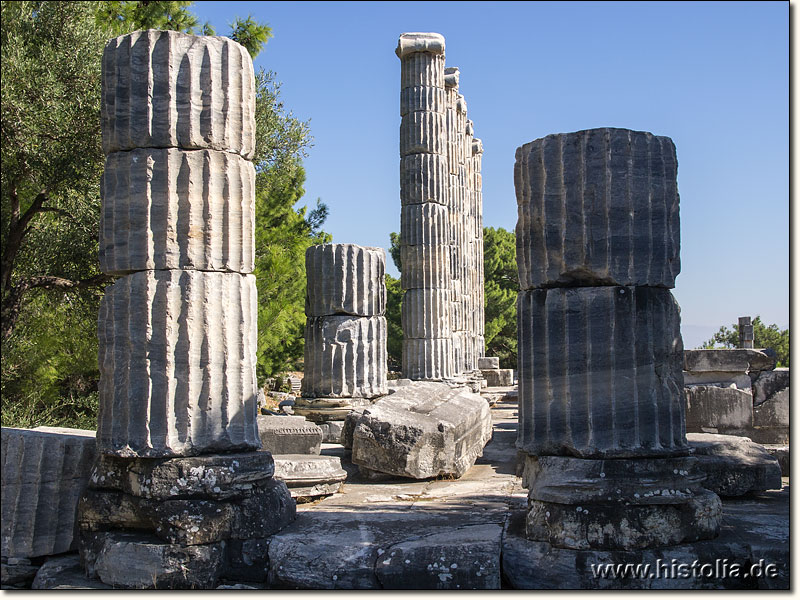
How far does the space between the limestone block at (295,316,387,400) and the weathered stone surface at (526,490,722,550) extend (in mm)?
6316

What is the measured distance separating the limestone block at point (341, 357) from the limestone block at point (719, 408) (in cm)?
414

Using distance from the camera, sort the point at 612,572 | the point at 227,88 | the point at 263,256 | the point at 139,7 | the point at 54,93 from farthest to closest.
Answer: the point at 263,256
the point at 139,7
the point at 54,93
the point at 227,88
the point at 612,572

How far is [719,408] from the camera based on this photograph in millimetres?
9812

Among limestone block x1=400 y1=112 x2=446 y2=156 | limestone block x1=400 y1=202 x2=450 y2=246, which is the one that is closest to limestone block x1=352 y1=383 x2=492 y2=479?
limestone block x1=400 y1=202 x2=450 y2=246

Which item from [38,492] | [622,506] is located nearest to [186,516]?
[38,492]

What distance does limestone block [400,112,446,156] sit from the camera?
1529 centimetres

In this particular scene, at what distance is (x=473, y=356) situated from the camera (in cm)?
2216

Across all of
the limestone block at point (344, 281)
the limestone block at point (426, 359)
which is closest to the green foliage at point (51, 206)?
the limestone block at point (344, 281)

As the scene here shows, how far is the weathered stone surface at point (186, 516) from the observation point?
505 centimetres

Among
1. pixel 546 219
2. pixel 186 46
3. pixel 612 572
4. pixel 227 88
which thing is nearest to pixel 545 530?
pixel 612 572

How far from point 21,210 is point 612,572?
9751 millimetres

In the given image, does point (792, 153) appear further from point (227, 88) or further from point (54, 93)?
point (54, 93)

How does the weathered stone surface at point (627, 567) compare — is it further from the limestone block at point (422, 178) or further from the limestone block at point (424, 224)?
the limestone block at point (422, 178)

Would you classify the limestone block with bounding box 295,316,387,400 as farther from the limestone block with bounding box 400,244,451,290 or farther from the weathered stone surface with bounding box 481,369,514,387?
the weathered stone surface with bounding box 481,369,514,387
